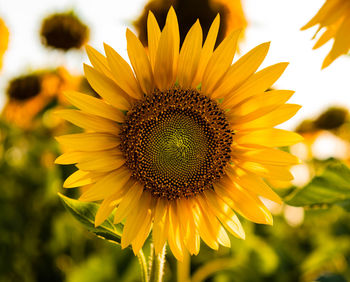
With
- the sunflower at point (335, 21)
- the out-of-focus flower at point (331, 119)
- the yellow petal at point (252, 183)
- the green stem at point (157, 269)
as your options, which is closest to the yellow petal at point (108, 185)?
the green stem at point (157, 269)

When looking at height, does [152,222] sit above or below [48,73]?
above

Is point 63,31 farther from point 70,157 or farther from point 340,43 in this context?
point 340,43

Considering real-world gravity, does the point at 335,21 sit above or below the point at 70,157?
above

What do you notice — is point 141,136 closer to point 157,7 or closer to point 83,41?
point 157,7

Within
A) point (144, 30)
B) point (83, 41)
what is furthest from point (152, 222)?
point (83, 41)

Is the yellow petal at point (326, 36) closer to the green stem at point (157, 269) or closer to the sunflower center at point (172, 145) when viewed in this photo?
the sunflower center at point (172, 145)

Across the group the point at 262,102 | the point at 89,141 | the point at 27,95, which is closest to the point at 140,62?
the point at 89,141

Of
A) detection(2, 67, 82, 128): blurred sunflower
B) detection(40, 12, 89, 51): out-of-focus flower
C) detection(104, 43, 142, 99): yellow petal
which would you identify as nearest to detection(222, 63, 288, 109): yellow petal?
detection(104, 43, 142, 99): yellow petal
